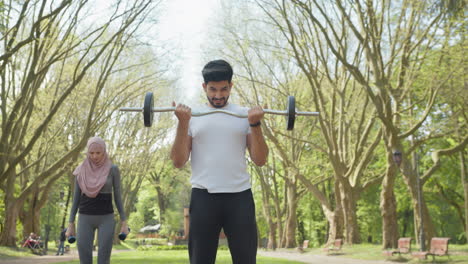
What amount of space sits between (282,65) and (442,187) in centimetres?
1648

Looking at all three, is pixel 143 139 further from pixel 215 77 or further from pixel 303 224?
pixel 215 77

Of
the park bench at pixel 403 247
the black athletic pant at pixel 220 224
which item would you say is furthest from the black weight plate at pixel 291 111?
the park bench at pixel 403 247

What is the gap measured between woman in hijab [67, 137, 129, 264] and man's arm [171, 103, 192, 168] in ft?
9.26

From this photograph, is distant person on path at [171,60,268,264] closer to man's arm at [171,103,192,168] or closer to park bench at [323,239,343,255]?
man's arm at [171,103,192,168]

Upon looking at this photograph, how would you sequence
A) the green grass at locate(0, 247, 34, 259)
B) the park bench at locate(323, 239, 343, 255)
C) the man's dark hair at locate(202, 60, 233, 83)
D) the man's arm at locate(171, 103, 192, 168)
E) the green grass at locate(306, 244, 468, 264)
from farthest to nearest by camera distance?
the park bench at locate(323, 239, 343, 255), the green grass at locate(0, 247, 34, 259), the green grass at locate(306, 244, 468, 264), the man's dark hair at locate(202, 60, 233, 83), the man's arm at locate(171, 103, 192, 168)

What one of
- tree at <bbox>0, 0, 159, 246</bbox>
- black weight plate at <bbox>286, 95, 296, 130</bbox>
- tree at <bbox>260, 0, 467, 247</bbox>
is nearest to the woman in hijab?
black weight plate at <bbox>286, 95, 296, 130</bbox>

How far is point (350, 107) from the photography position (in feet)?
92.8

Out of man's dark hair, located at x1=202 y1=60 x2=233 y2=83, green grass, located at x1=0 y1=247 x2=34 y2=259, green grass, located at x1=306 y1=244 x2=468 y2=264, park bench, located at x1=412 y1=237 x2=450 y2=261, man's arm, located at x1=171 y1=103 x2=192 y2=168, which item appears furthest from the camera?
green grass, located at x1=0 y1=247 x2=34 y2=259

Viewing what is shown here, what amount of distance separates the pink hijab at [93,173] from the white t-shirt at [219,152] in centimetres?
290

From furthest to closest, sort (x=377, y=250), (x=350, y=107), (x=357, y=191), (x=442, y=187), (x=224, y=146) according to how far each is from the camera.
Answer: (x=442, y=187)
(x=350, y=107)
(x=357, y=191)
(x=377, y=250)
(x=224, y=146)

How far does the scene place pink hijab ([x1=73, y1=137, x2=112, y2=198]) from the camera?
21.1 feet

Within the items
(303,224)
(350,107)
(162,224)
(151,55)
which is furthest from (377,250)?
(162,224)

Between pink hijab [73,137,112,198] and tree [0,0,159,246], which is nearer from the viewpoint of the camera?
pink hijab [73,137,112,198]

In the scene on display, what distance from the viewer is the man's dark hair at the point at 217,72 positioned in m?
3.77
